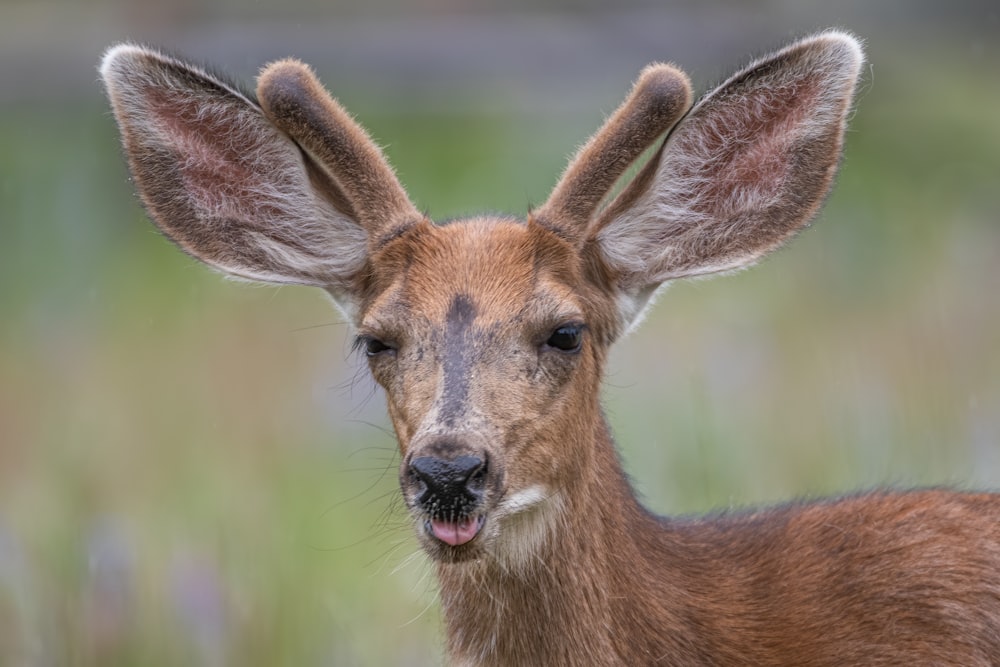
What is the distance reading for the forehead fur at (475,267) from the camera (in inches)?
213

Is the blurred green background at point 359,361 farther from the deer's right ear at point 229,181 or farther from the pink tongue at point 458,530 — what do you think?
the pink tongue at point 458,530

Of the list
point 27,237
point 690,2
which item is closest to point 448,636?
point 27,237

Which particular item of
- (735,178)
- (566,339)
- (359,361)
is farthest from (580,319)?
(359,361)

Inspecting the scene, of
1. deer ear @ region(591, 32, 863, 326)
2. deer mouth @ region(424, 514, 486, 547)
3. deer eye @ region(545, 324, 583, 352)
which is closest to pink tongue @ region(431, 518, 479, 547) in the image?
deer mouth @ region(424, 514, 486, 547)

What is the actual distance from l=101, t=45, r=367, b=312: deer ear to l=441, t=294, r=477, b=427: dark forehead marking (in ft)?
2.01

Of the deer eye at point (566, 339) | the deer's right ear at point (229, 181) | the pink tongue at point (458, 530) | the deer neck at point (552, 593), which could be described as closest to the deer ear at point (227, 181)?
the deer's right ear at point (229, 181)

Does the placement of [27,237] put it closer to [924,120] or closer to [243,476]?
[243,476]

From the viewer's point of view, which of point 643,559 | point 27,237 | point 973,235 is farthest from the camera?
point 27,237

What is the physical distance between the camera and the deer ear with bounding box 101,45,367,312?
576 cm

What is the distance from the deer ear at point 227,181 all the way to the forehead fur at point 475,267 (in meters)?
0.23

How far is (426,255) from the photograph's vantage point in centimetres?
561

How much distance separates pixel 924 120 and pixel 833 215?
12.9 ft

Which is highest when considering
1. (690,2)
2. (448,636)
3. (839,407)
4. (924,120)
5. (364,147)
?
(690,2)

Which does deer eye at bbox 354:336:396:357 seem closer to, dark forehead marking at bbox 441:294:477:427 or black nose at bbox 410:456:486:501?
dark forehead marking at bbox 441:294:477:427
